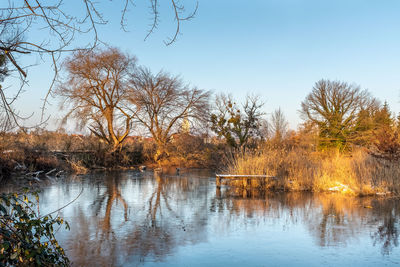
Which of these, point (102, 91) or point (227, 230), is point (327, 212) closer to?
point (227, 230)

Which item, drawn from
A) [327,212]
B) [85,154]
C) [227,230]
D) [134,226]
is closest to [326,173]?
[327,212]

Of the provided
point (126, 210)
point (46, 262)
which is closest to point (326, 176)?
point (126, 210)

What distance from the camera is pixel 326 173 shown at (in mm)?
16125

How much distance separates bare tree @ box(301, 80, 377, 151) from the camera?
30.8 metres

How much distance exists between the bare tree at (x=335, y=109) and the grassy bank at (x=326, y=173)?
1295 cm

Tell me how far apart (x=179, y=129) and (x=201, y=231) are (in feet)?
81.2

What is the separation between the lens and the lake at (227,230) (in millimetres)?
6434

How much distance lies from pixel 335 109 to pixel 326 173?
16829mm

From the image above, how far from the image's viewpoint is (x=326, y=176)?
1587 centimetres

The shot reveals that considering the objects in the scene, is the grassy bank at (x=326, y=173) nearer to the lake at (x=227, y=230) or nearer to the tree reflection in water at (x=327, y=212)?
the tree reflection in water at (x=327, y=212)

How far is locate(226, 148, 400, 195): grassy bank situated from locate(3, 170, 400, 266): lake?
1587 millimetres

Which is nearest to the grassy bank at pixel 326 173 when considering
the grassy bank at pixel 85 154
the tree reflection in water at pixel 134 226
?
the tree reflection in water at pixel 134 226

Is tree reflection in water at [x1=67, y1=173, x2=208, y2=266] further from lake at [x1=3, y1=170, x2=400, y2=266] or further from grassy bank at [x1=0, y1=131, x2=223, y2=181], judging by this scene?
grassy bank at [x1=0, y1=131, x2=223, y2=181]

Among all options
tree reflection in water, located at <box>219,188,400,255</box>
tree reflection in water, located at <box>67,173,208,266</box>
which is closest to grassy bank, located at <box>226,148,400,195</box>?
tree reflection in water, located at <box>219,188,400,255</box>
